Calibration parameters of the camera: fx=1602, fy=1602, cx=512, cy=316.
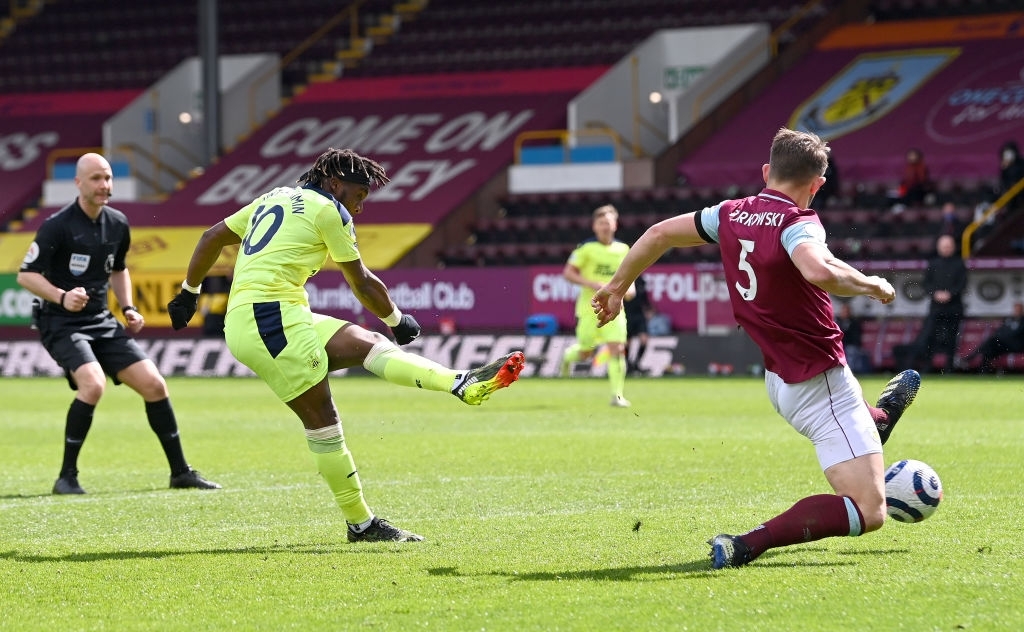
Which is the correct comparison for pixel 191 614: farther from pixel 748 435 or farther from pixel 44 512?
pixel 748 435

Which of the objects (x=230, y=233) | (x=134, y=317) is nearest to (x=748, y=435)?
(x=134, y=317)

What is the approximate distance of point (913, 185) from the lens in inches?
1004

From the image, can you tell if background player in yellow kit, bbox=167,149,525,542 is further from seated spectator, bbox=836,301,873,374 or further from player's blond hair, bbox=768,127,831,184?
seated spectator, bbox=836,301,873,374

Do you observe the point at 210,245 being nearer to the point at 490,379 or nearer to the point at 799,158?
the point at 490,379

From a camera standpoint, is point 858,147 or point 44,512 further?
point 858,147

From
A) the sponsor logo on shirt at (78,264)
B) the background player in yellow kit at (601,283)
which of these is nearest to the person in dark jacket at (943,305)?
the background player in yellow kit at (601,283)

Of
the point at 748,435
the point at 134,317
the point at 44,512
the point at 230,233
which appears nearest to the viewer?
the point at 230,233

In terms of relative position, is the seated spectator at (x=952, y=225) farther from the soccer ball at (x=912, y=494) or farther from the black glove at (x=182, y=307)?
the soccer ball at (x=912, y=494)

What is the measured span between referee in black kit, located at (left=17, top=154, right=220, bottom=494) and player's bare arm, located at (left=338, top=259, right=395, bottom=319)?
2.71 metres

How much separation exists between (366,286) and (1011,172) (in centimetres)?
1876

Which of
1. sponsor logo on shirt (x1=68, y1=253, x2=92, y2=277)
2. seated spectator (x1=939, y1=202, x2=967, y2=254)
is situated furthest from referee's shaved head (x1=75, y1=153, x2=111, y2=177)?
seated spectator (x1=939, y1=202, x2=967, y2=254)

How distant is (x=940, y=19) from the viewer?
99.6 ft

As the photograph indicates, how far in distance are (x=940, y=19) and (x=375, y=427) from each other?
19458mm

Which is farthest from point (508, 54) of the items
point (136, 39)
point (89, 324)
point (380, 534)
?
point (380, 534)
